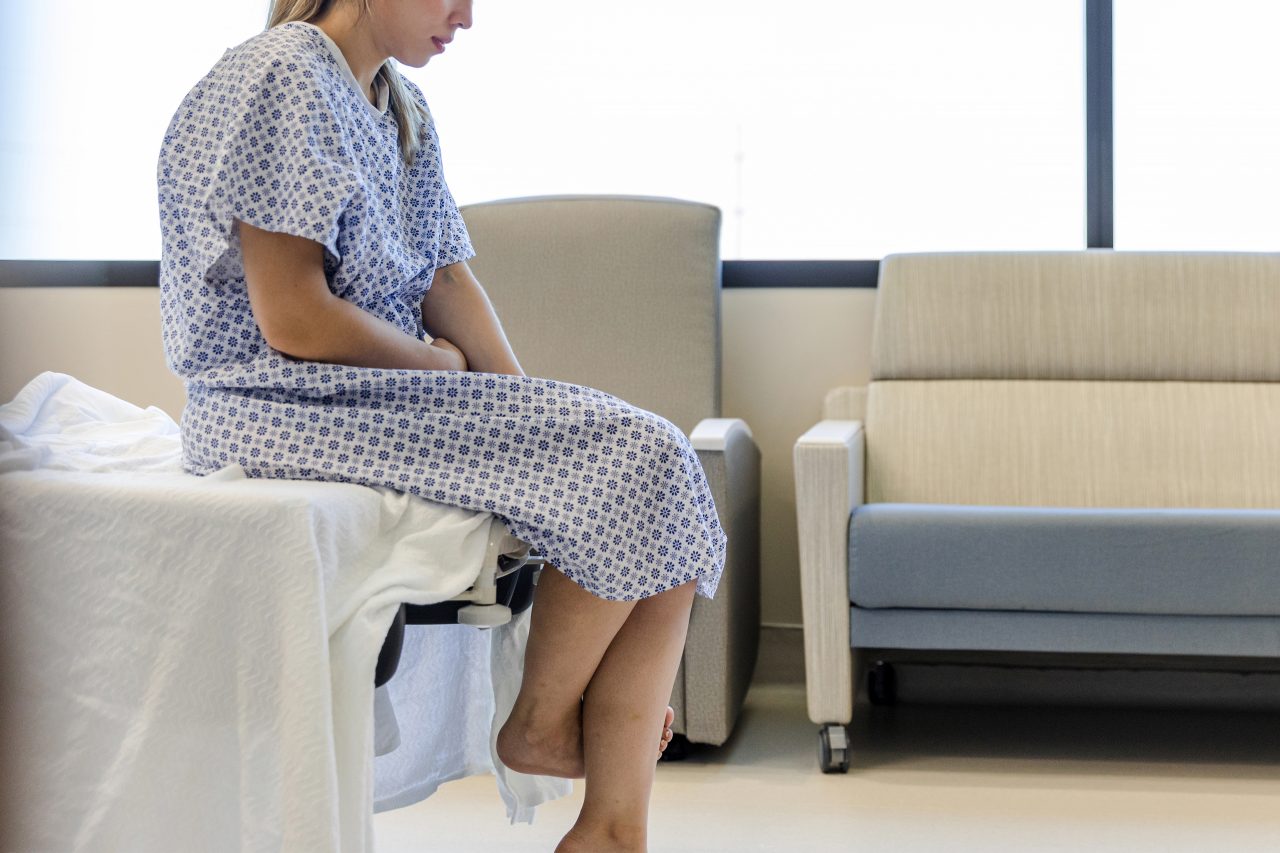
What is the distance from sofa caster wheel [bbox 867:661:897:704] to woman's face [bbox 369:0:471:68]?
1.73 m

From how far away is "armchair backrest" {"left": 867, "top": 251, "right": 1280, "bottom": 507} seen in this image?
2463 mm

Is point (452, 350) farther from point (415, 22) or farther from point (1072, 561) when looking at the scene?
point (1072, 561)

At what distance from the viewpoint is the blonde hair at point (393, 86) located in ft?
4.17

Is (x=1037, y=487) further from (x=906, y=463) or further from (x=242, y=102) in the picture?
(x=242, y=102)

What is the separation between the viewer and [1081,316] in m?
2.54

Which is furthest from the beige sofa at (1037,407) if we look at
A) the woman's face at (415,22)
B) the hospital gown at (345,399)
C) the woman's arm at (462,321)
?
the woman's face at (415,22)

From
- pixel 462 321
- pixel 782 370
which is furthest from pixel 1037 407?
pixel 462 321

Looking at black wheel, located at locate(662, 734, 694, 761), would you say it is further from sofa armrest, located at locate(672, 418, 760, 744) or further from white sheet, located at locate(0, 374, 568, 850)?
white sheet, located at locate(0, 374, 568, 850)

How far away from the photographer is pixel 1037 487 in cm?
248

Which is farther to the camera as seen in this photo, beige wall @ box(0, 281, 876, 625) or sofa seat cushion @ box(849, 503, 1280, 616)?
beige wall @ box(0, 281, 876, 625)

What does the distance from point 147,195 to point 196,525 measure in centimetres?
226

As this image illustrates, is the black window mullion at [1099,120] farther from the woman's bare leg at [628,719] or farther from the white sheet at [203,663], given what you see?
the white sheet at [203,663]

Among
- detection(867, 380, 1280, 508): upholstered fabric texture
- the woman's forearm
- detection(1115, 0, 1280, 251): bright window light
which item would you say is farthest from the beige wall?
the woman's forearm

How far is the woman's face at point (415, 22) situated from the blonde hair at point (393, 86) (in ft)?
0.09
